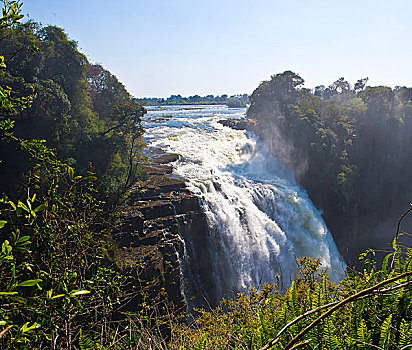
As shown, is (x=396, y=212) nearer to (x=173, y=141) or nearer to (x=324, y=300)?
(x=173, y=141)

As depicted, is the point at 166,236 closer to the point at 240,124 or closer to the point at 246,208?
the point at 246,208

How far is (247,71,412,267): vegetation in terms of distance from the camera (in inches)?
963

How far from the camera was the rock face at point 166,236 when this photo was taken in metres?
11.7

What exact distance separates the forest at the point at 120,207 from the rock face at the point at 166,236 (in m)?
0.64

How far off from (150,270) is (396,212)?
2606 cm

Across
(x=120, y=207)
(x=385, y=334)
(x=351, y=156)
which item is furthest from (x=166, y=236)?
(x=351, y=156)

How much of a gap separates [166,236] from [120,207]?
8.09ft

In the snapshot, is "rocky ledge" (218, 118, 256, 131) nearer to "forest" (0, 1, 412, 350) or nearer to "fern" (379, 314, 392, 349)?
"forest" (0, 1, 412, 350)

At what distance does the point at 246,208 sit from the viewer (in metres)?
16.4

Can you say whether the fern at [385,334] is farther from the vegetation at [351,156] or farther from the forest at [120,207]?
the vegetation at [351,156]

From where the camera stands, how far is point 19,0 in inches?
92.6

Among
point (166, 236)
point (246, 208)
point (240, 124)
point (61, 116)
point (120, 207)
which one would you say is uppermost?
point (61, 116)

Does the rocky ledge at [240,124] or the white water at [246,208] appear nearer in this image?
the white water at [246,208]

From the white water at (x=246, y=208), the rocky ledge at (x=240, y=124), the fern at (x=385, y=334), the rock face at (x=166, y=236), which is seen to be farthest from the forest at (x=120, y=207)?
the white water at (x=246, y=208)
